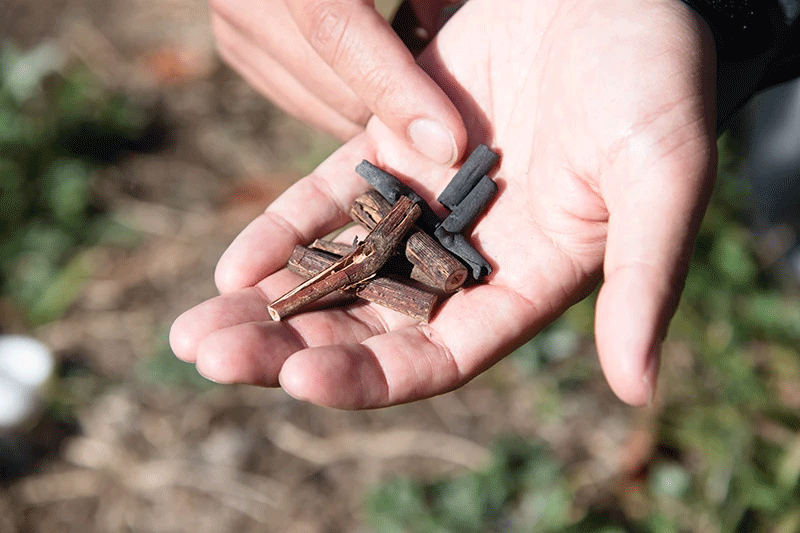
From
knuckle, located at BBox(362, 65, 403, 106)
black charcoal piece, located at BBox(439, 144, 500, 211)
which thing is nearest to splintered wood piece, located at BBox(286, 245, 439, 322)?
black charcoal piece, located at BBox(439, 144, 500, 211)

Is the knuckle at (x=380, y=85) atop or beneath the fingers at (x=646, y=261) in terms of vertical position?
atop

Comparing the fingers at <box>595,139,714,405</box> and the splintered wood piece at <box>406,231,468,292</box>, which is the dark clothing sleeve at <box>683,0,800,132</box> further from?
the splintered wood piece at <box>406,231,468,292</box>

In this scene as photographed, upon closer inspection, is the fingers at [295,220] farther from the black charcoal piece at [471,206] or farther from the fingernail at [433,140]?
the black charcoal piece at [471,206]

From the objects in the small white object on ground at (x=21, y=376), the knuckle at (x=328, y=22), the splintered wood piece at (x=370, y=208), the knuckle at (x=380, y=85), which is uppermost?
the knuckle at (x=328, y=22)

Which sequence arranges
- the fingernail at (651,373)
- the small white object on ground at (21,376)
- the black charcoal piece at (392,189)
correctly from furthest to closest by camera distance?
1. the small white object on ground at (21,376)
2. the black charcoal piece at (392,189)
3. the fingernail at (651,373)

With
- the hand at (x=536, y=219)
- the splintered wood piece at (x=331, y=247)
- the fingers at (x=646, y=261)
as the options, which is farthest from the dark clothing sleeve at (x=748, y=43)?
the splintered wood piece at (x=331, y=247)

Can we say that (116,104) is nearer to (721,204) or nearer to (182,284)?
(182,284)

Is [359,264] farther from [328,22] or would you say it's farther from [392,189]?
[328,22]
